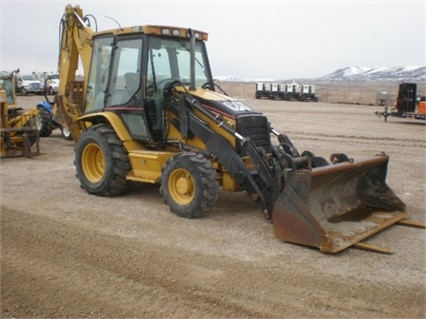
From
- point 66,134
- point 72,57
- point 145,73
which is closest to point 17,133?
point 66,134

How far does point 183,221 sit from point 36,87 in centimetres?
4090

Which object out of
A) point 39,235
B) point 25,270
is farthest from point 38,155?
point 25,270

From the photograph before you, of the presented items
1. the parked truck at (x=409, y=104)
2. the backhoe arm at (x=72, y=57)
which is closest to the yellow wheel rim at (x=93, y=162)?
the backhoe arm at (x=72, y=57)

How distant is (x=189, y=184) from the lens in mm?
6961

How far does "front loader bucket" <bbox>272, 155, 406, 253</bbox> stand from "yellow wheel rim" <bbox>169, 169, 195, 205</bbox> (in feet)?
4.66

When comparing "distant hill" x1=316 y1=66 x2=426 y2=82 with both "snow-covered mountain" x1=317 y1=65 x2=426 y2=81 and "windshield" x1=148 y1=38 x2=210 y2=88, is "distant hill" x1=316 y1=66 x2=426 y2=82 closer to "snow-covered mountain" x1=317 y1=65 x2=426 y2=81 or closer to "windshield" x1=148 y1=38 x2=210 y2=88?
"snow-covered mountain" x1=317 y1=65 x2=426 y2=81

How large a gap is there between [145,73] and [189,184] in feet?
6.51

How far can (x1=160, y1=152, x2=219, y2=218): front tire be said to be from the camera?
6.72 meters

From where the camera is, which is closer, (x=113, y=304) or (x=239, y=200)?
(x=113, y=304)

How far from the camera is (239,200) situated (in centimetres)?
817

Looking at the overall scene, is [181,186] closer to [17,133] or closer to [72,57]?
[72,57]

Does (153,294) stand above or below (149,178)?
below

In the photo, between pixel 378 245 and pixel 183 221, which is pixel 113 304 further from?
pixel 378 245

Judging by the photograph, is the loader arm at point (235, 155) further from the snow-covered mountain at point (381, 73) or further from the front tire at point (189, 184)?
the snow-covered mountain at point (381, 73)
